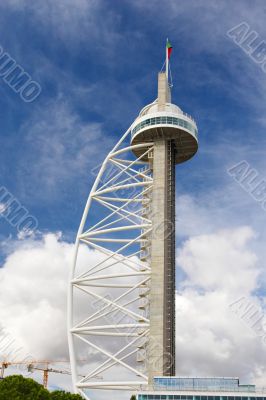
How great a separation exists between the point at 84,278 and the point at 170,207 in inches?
692

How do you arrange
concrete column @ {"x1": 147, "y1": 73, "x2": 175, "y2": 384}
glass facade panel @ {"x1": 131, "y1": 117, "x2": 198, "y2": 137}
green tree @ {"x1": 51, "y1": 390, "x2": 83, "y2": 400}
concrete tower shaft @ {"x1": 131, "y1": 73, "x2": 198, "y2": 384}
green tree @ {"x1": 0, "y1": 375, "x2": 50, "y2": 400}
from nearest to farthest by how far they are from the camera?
green tree @ {"x1": 0, "y1": 375, "x2": 50, "y2": 400}
green tree @ {"x1": 51, "y1": 390, "x2": 83, "y2": 400}
concrete column @ {"x1": 147, "y1": 73, "x2": 175, "y2": 384}
concrete tower shaft @ {"x1": 131, "y1": 73, "x2": 198, "y2": 384}
glass facade panel @ {"x1": 131, "y1": 117, "x2": 198, "y2": 137}

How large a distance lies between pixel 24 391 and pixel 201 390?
20.2 metres

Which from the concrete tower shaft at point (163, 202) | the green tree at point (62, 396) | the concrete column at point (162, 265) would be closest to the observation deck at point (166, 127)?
the concrete tower shaft at point (163, 202)

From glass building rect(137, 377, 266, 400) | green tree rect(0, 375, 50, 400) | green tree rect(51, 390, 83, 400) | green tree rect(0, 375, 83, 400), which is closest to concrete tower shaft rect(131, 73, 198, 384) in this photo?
glass building rect(137, 377, 266, 400)

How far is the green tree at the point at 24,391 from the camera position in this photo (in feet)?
197

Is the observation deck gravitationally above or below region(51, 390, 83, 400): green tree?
above

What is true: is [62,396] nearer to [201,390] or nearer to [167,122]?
[201,390]

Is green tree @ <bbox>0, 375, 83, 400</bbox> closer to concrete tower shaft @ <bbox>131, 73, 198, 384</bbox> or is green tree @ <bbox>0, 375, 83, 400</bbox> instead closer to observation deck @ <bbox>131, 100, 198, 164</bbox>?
concrete tower shaft @ <bbox>131, 73, 198, 384</bbox>

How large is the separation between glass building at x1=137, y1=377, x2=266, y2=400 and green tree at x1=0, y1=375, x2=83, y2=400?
10837 millimetres

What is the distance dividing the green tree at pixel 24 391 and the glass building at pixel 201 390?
10837mm

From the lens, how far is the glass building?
5744cm

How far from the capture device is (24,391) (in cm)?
6197

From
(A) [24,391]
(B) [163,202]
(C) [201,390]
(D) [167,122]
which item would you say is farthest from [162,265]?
(A) [24,391]

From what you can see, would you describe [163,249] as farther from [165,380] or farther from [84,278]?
[165,380]
